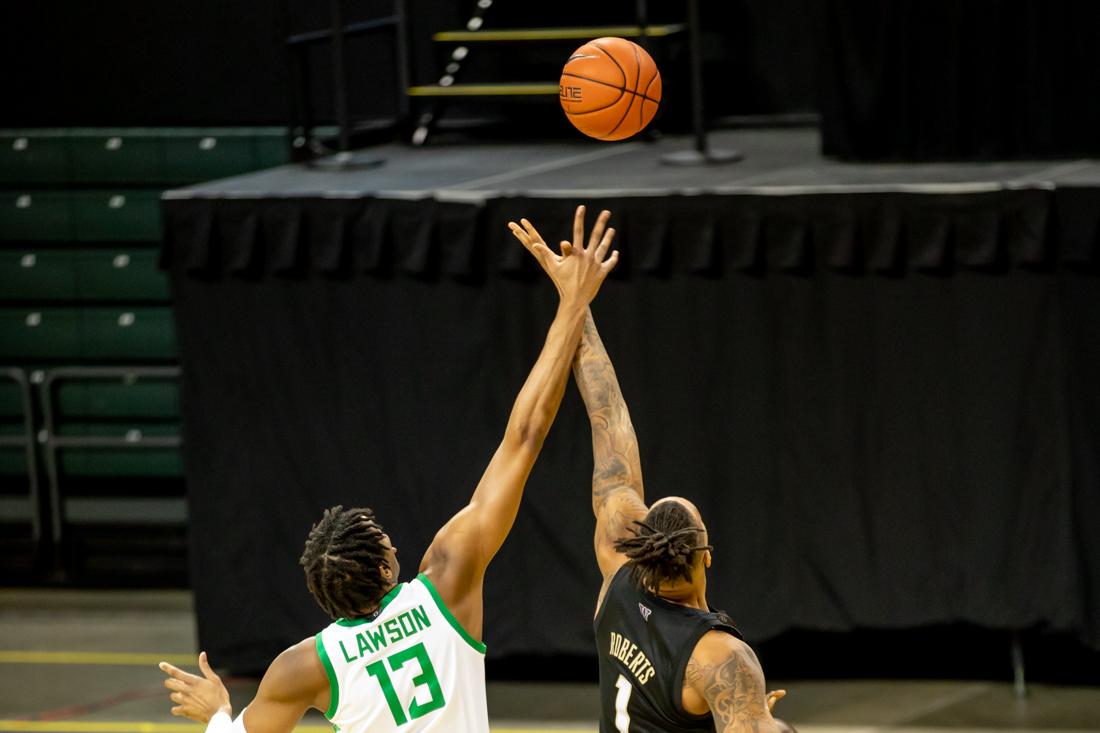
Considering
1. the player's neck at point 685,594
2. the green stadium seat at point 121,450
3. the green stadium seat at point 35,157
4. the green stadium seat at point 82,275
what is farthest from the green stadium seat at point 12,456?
the player's neck at point 685,594

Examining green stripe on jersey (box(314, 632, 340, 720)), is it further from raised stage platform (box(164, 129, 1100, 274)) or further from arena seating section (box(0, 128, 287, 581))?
arena seating section (box(0, 128, 287, 581))

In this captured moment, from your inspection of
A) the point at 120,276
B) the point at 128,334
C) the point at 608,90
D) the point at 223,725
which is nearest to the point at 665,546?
the point at 223,725

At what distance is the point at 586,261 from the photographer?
5090 millimetres

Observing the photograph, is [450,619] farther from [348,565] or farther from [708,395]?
[708,395]

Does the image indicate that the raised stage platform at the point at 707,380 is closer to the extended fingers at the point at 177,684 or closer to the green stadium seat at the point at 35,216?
the green stadium seat at the point at 35,216

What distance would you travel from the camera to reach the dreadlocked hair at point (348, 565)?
4477mm

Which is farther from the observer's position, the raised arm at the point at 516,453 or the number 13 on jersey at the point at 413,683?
the raised arm at the point at 516,453

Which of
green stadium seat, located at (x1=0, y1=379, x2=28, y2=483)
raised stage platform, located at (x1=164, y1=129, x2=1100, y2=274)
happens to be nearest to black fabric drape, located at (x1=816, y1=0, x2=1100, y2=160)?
raised stage platform, located at (x1=164, y1=129, x2=1100, y2=274)

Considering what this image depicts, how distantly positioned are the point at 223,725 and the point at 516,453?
3.65ft

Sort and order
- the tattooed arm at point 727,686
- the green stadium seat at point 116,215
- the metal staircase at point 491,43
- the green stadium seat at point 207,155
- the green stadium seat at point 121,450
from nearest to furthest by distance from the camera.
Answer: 1. the tattooed arm at point 727,686
2. the metal staircase at point 491,43
3. the green stadium seat at point 121,450
4. the green stadium seat at point 207,155
5. the green stadium seat at point 116,215

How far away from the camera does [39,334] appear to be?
12.8m

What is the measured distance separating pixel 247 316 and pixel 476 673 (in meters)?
5.06

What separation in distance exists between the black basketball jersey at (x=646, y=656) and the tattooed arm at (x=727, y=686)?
0.11 feet

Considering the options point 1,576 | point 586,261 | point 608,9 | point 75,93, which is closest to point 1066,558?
point 586,261
